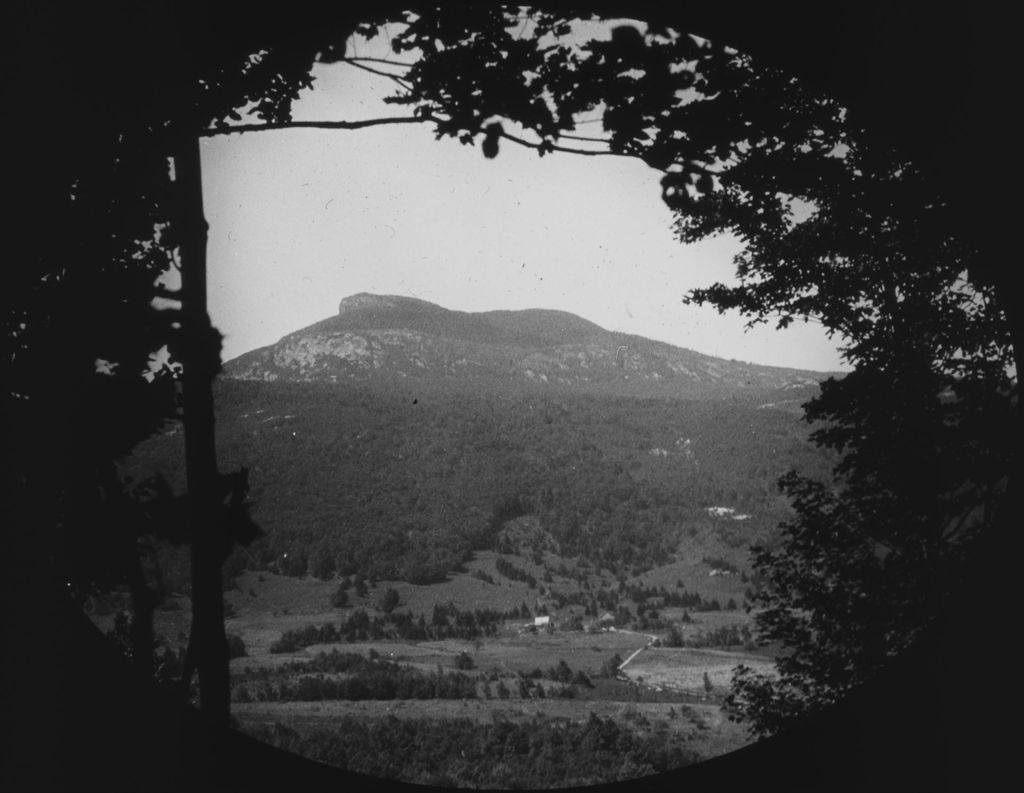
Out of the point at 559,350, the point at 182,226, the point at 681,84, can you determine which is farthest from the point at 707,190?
the point at 559,350

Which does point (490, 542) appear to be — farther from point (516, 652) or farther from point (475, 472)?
point (516, 652)

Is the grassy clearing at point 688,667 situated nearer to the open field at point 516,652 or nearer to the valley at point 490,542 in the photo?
the open field at point 516,652

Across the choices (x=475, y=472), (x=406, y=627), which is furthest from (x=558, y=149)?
(x=475, y=472)

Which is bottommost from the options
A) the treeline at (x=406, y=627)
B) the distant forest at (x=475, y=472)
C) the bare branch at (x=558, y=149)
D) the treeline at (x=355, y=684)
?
the treeline at (x=406, y=627)

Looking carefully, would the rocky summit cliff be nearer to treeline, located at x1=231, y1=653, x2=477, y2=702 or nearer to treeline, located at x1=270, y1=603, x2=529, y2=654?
treeline, located at x1=270, y1=603, x2=529, y2=654

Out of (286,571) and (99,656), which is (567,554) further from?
(99,656)

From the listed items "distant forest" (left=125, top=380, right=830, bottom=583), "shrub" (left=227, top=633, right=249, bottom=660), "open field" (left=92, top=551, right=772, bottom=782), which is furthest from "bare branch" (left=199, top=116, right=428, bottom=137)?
"distant forest" (left=125, top=380, right=830, bottom=583)

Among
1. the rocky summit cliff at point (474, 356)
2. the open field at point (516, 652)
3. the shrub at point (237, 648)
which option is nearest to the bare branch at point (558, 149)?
the open field at point (516, 652)
